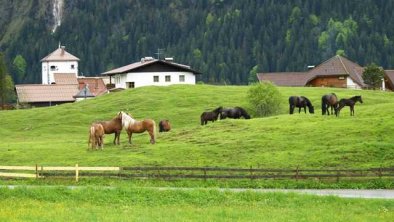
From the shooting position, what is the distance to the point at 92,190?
3984 centimetres

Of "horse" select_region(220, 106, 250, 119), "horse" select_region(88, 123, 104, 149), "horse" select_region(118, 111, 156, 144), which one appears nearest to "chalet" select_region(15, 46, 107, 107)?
"horse" select_region(220, 106, 250, 119)

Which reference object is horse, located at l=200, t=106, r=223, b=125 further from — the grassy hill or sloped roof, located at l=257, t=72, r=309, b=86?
sloped roof, located at l=257, t=72, r=309, b=86

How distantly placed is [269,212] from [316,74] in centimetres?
10323

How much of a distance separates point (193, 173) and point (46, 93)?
93.9 metres

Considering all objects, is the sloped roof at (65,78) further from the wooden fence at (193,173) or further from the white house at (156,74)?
the wooden fence at (193,173)

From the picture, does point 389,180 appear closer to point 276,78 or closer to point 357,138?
point 357,138

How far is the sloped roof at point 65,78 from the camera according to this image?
168 metres

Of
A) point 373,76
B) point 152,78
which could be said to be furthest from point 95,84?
point 373,76

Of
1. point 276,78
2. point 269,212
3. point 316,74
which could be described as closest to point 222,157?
point 269,212

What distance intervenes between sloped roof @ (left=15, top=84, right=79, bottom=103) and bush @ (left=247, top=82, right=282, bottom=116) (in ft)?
190

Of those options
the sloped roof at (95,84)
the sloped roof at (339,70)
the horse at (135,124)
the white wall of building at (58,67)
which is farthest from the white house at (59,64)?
the horse at (135,124)

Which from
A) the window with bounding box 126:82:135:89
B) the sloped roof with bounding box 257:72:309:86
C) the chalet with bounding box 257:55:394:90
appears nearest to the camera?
the window with bounding box 126:82:135:89

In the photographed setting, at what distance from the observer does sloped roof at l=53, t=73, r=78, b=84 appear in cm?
16800

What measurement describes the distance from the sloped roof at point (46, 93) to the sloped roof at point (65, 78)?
23565 millimetres
